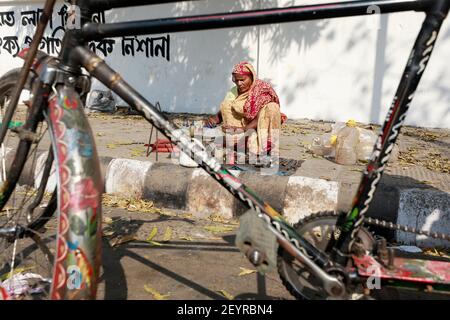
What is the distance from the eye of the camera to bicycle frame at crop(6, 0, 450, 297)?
5.61ft

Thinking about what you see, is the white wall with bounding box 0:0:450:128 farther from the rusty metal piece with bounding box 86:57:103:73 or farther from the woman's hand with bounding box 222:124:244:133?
Result: the rusty metal piece with bounding box 86:57:103:73

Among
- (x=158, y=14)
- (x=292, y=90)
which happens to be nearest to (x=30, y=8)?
(x=158, y=14)

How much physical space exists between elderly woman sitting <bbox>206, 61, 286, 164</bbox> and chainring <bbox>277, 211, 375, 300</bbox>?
8.07 feet

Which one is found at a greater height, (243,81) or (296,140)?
(243,81)

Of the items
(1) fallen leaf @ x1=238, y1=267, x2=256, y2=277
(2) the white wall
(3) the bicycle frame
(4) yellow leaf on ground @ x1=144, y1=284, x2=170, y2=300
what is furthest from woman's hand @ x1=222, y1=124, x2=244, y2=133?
(2) the white wall

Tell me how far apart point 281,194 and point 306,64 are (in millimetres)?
4791

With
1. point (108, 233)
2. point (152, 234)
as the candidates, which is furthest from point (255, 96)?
point (108, 233)

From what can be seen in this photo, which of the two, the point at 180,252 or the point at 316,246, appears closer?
the point at 316,246

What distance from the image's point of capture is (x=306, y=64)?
782 centimetres

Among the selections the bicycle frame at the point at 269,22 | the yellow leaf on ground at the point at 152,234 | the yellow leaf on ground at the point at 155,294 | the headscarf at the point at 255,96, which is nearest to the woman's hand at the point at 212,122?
the headscarf at the point at 255,96

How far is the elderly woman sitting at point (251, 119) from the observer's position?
456 centimetres

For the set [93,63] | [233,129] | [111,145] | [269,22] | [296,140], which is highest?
[269,22]

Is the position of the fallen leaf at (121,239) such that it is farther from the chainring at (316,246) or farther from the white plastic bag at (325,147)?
the white plastic bag at (325,147)

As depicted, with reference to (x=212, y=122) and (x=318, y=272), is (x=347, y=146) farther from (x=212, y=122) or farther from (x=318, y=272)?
(x=318, y=272)
